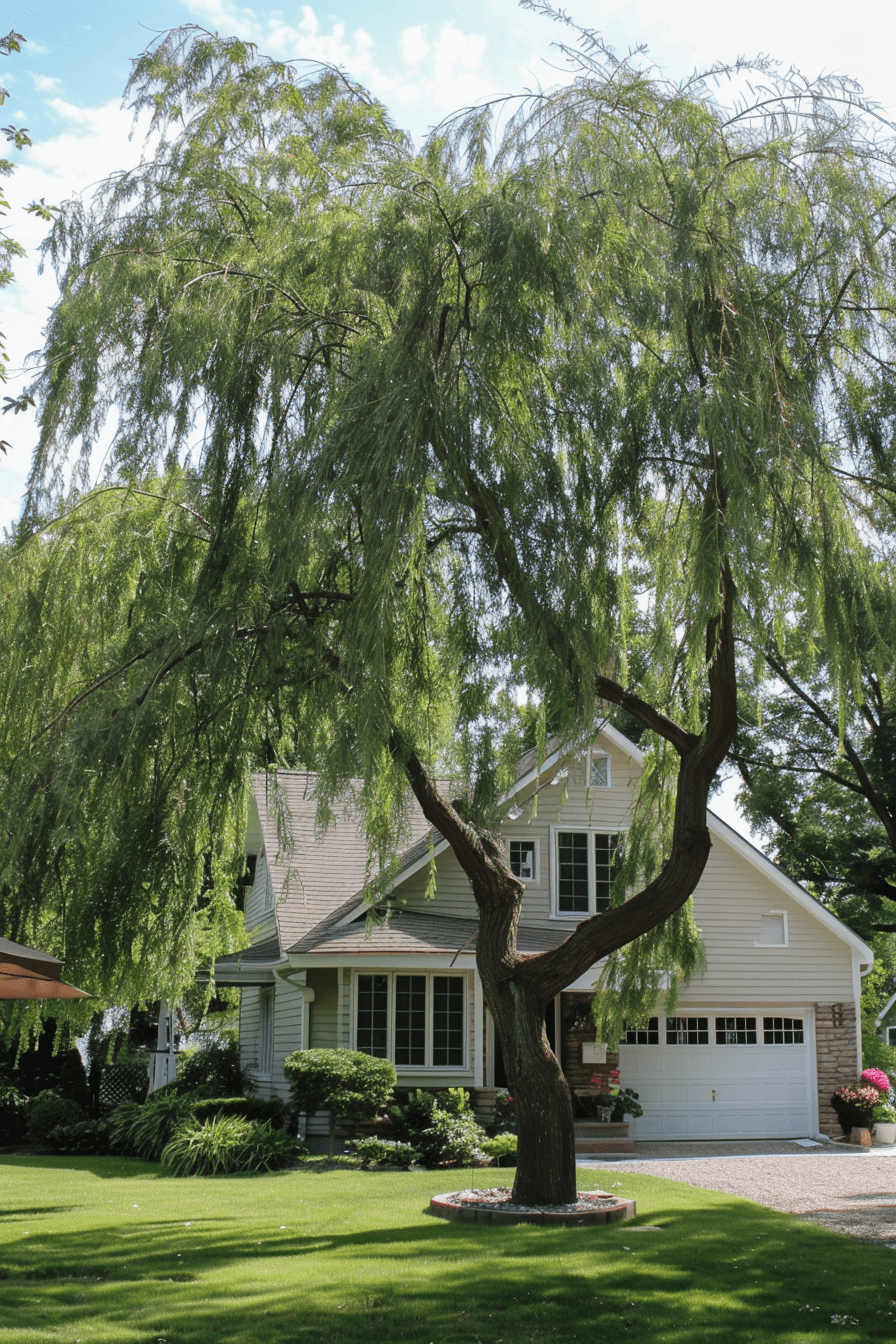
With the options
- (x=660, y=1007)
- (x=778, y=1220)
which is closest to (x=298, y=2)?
(x=778, y=1220)

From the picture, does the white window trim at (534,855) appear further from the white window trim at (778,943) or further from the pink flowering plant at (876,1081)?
the pink flowering plant at (876,1081)

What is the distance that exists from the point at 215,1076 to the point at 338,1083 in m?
4.20

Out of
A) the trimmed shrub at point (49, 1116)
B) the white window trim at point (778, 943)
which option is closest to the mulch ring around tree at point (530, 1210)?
the white window trim at point (778, 943)

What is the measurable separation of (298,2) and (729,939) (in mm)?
16144

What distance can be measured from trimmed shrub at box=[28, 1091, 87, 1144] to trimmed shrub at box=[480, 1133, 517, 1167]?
294 inches

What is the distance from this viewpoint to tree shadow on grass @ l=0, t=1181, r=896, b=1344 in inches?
277

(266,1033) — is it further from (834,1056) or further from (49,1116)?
(834,1056)

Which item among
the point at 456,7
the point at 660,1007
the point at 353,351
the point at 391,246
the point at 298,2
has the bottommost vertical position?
the point at 660,1007

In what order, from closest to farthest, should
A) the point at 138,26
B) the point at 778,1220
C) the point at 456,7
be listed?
1. the point at 456,7
2. the point at 138,26
3. the point at 778,1220

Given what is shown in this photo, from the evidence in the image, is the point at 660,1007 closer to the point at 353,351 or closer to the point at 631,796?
the point at 631,796

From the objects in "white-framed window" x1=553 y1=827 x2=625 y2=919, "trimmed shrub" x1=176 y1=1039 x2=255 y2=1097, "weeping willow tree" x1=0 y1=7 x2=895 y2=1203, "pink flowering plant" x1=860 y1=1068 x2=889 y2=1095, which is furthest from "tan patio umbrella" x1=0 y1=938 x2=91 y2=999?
"pink flowering plant" x1=860 y1=1068 x2=889 y2=1095

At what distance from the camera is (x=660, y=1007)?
20.1 metres

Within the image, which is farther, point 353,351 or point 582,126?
point 353,351

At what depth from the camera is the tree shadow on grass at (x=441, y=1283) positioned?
277 inches
